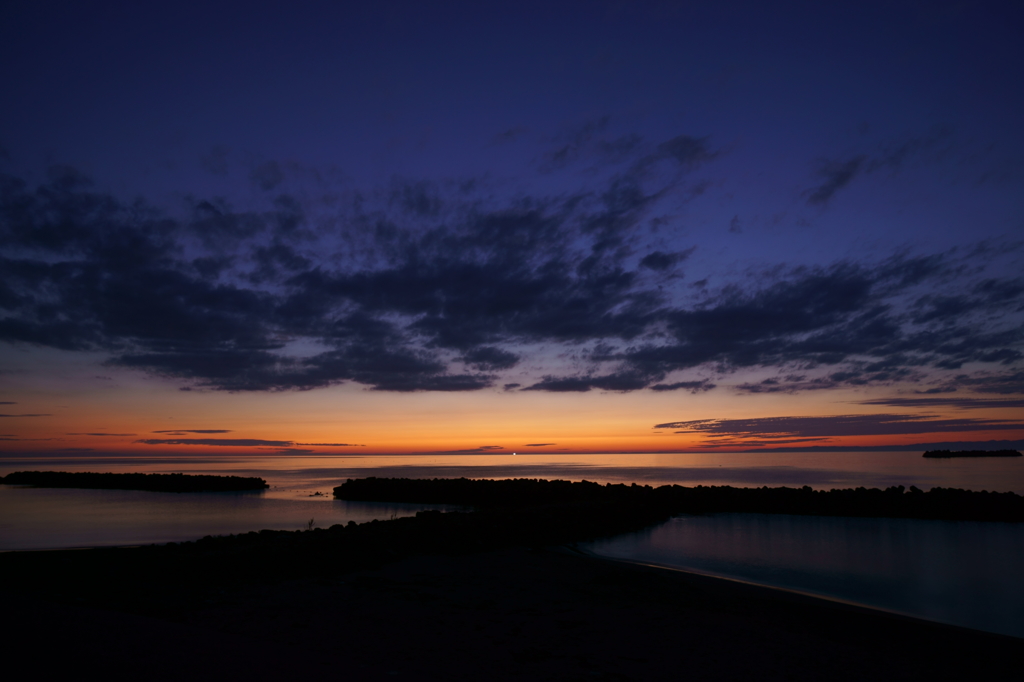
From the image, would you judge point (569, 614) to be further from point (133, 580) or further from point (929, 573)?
point (929, 573)

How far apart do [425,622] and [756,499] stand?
76.0ft

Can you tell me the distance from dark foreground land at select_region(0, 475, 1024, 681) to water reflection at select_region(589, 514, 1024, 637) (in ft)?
8.67

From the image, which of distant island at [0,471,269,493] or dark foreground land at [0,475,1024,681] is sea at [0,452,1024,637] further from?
distant island at [0,471,269,493]

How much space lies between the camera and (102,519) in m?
27.7

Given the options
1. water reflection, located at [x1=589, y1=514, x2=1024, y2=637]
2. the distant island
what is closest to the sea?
water reflection, located at [x1=589, y1=514, x2=1024, y2=637]

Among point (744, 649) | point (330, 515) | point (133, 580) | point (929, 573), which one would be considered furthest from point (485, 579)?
point (330, 515)

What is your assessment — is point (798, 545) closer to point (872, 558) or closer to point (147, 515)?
point (872, 558)

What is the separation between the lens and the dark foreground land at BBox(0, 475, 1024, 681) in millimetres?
3871

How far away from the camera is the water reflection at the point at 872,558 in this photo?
12008 millimetres

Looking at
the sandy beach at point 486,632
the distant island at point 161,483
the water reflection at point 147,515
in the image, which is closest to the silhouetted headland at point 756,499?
the water reflection at point 147,515

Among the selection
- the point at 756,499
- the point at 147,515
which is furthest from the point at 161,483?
the point at 756,499

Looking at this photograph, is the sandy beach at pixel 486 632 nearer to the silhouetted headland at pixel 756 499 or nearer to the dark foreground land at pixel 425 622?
the dark foreground land at pixel 425 622

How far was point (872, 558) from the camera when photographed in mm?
16266

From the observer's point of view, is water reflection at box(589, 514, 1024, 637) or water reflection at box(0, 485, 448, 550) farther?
water reflection at box(0, 485, 448, 550)
